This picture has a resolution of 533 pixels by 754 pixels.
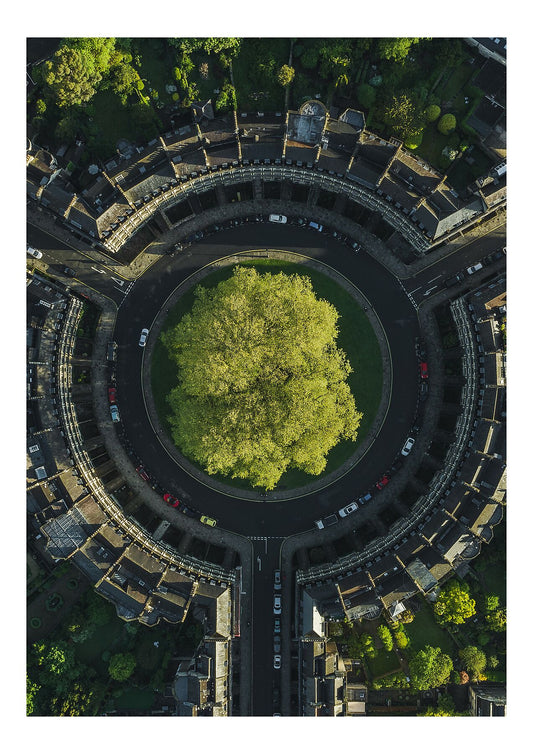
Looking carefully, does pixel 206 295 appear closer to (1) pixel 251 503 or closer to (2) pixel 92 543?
(1) pixel 251 503

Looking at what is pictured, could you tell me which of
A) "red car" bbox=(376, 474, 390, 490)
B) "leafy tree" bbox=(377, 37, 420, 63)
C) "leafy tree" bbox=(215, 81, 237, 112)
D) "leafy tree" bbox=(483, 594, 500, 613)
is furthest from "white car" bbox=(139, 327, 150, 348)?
"leafy tree" bbox=(483, 594, 500, 613)

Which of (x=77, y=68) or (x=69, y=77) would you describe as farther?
(x=69, y=77)

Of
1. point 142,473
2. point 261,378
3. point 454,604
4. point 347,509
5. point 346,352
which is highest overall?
point 346,352

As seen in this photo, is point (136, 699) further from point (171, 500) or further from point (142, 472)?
point (142, 472)

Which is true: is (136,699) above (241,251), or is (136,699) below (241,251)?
below

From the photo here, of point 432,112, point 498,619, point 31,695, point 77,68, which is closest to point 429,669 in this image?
point 498,619

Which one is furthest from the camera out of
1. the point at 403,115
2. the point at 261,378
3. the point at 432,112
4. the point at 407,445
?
the point at 407,445
